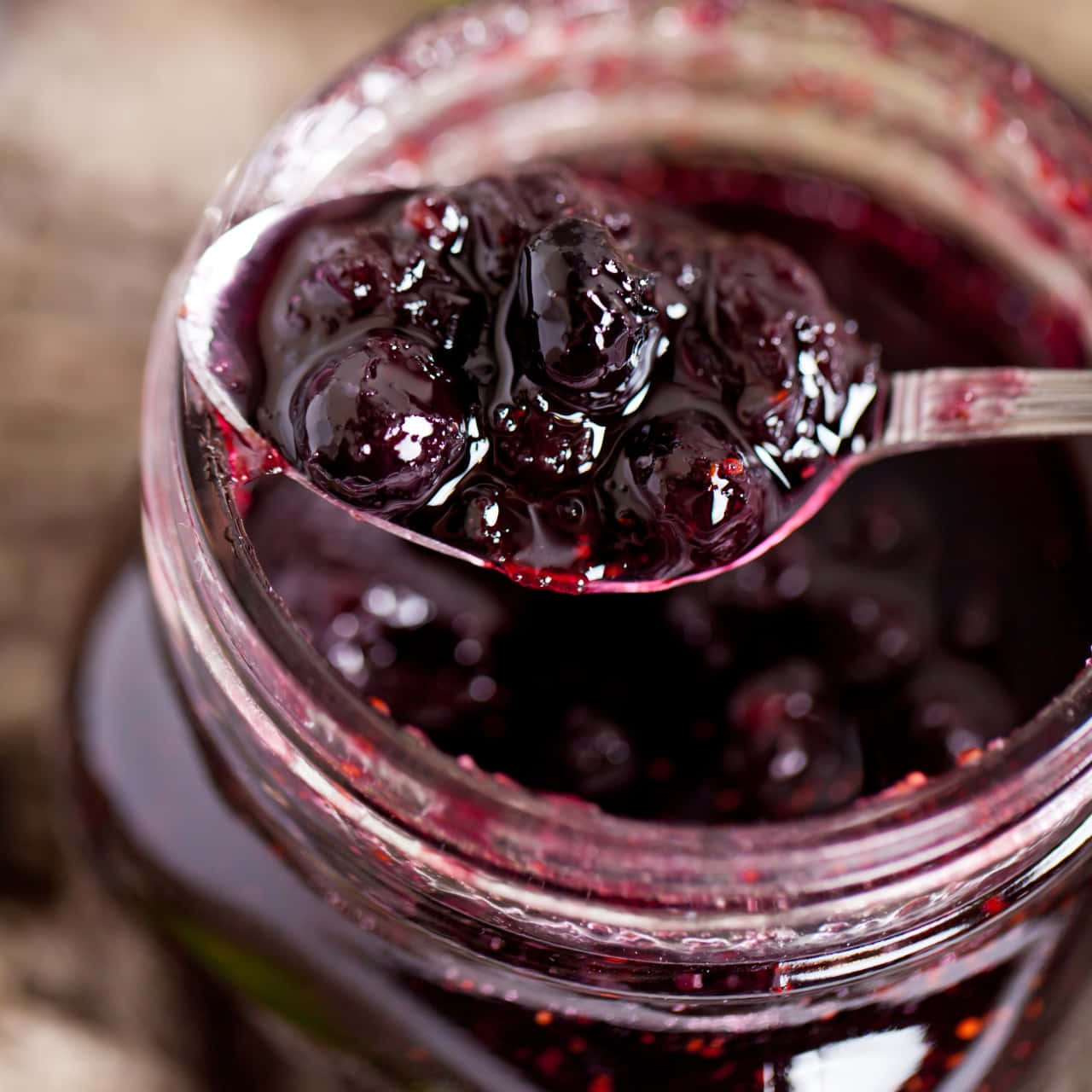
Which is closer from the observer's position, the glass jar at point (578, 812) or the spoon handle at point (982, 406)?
the glass jar at point (578, 812)

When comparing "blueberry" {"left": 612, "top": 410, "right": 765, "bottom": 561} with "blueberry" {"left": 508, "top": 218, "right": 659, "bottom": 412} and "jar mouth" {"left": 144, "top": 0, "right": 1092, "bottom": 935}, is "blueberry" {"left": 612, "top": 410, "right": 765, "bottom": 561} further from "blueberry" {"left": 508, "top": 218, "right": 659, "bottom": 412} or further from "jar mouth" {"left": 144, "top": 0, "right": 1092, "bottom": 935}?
"jar mouth" {"left": 144, "top": 0, "right": 1092, "bottom": 935}

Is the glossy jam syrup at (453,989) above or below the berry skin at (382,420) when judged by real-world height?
below

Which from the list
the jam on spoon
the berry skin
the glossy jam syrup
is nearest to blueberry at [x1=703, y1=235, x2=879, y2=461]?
the jam on spoon

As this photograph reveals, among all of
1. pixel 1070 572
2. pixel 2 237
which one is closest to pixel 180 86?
pixel 2 237

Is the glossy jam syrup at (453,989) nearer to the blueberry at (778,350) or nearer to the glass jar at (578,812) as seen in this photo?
the glass jar at (578,812)

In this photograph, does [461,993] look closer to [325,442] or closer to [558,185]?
[325,442]

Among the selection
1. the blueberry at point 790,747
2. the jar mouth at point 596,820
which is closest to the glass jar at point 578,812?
the jar mouth at point 596,820
